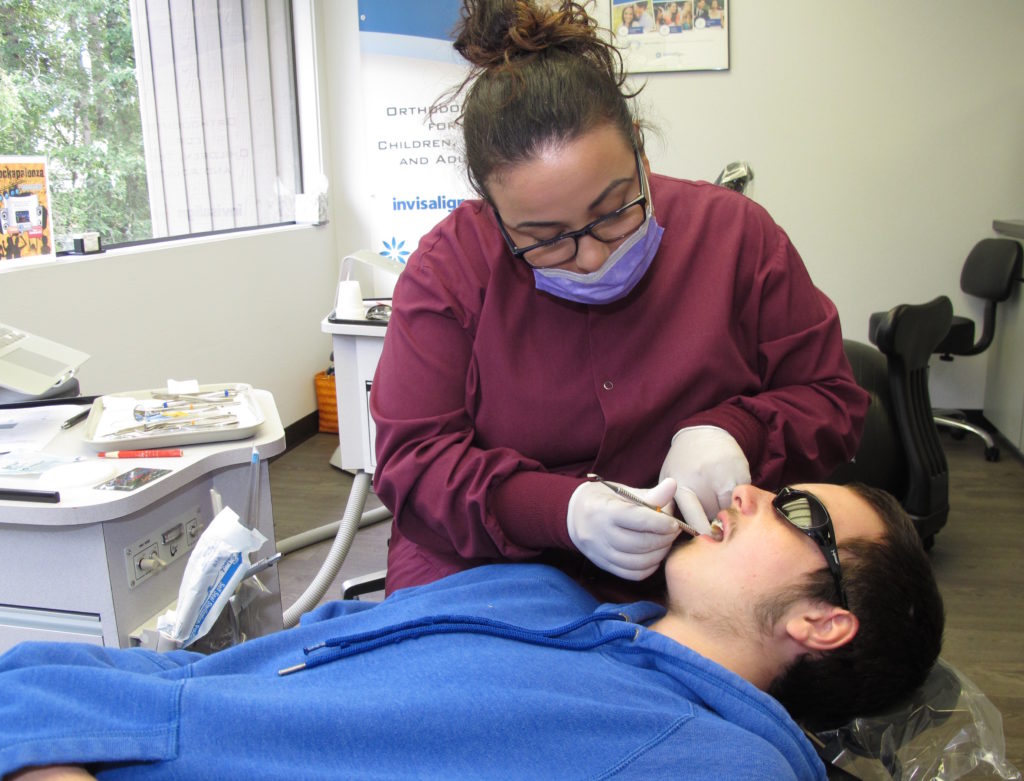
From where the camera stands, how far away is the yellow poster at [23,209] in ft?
7.55

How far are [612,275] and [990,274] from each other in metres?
3.53

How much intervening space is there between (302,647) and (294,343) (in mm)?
3110

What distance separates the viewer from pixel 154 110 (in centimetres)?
316

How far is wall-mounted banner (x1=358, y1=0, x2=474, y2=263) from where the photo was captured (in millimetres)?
4156

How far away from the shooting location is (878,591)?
106 cm

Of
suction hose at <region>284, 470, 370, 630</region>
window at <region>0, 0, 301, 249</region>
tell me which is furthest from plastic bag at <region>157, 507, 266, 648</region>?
window at <region>0, 0, 301, 249</region>

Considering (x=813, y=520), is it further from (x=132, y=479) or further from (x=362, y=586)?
(x=132, y=479)

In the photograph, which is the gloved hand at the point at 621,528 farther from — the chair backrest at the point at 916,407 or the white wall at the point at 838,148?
the white wall at the point at 838,148

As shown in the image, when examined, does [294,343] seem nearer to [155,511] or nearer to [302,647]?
[155,511]

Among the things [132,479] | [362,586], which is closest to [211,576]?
[132,479]

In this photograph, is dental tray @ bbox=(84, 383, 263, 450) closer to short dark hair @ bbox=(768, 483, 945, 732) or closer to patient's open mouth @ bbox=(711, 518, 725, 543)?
patient's open mouth @ bbox=(711, 518, 725, 543)

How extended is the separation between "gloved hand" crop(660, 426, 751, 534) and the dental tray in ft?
2.53

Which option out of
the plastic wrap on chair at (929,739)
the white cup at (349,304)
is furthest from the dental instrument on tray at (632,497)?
the white cup at (349,304)

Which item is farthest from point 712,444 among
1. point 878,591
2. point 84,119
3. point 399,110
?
point 399,110
